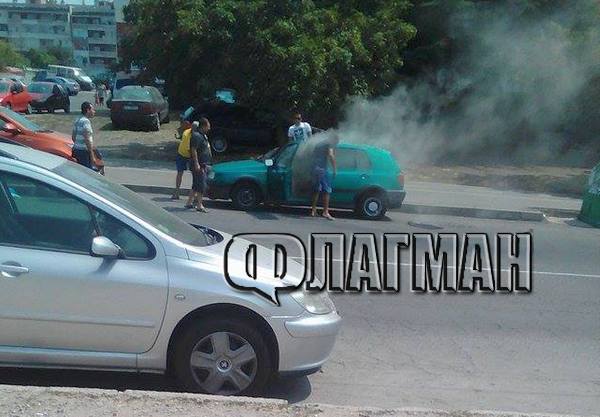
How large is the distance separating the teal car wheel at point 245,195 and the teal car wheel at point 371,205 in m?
1.90

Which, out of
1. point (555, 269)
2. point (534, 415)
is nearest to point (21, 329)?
point (534, 415)

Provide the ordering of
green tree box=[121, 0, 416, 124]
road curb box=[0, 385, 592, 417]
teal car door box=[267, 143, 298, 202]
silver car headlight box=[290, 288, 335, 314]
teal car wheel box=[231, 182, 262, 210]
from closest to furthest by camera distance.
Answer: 1. road curb box=[0, 385, 592, 417]
2. silver car headlight box=[290, 288, 335, 314]
3. teal car door box=[267, 143, 298, 202]
4. teal car wheel box=[231, 182, 262, 210]
5. green tree box=[121, 0, 416, 124]

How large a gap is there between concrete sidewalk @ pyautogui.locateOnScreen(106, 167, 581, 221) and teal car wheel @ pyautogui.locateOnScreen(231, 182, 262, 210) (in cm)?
224

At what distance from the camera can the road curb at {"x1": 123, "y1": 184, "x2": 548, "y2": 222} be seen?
16188 millimetres

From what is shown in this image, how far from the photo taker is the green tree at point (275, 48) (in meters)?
18.5

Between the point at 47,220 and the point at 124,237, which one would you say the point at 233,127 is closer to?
the point at 47,220

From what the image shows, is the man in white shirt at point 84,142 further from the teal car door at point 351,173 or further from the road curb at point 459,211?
the teal car door at point 351,173

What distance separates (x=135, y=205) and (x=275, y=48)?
13.3 meters

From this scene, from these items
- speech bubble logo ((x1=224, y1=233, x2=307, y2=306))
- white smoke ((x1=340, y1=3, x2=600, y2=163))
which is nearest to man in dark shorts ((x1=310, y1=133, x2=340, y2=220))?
white smoke ((x1=340, y1=3, x2=600, y2=163))

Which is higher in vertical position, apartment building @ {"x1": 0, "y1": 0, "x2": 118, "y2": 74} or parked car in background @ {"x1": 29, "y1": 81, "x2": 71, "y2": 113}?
apartment building @ {"x1": 0, "y1": 0, "x2": 118, "y2": 74}

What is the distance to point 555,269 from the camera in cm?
1070

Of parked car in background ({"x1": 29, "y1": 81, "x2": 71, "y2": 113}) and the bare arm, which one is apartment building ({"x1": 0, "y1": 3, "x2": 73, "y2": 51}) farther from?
the bare arm

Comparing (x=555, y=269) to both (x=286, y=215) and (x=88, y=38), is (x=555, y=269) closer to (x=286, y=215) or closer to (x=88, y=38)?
(x=286, y=215)

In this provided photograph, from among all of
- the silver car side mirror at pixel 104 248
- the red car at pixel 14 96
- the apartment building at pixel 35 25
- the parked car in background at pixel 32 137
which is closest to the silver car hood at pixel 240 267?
the silver car side mirror at pixel 104 248
